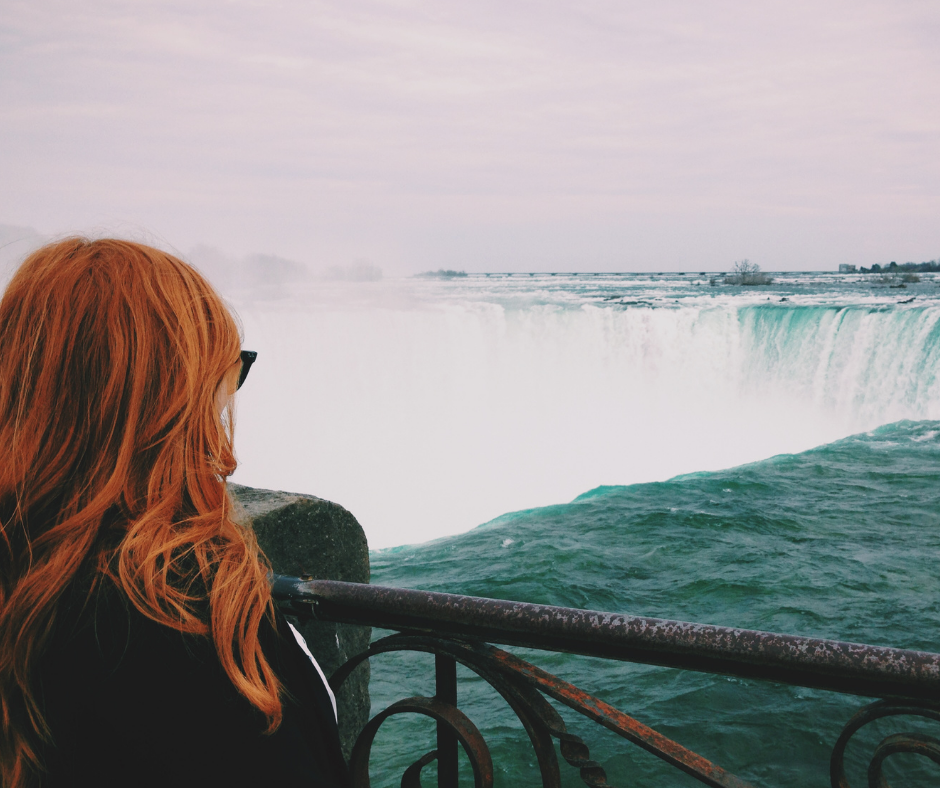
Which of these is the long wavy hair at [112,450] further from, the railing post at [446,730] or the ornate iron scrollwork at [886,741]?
the ornate iron scrollwork at [886,741]

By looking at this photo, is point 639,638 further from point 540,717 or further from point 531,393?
point 531,393

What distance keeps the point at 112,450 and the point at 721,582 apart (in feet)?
25.0

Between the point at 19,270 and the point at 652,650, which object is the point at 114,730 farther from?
the point at 652,650

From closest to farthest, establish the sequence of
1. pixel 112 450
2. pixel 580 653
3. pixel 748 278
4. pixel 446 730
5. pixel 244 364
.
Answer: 1. pixel 112 450
2. pixel 244 364
3. pixel 580 653
4. pixel 446 730
5. pixel 748 278

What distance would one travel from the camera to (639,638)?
1.17 meters

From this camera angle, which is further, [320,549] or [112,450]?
[320,549]

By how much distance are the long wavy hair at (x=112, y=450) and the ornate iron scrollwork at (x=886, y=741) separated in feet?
2.69

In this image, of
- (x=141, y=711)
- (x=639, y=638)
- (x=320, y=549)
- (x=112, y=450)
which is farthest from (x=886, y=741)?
(x=320, y=549)

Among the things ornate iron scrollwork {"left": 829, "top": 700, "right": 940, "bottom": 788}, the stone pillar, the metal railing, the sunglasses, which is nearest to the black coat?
the sunglasses

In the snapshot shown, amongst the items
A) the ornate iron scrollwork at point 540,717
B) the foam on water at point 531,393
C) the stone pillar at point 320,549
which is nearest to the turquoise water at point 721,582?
the stone pillar at point 320,549

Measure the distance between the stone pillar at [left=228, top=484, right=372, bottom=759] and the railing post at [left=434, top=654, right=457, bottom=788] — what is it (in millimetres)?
714

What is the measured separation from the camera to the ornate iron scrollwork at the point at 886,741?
107cm

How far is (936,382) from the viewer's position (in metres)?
16.8

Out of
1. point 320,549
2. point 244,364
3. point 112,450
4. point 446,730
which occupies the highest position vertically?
point 244,364
